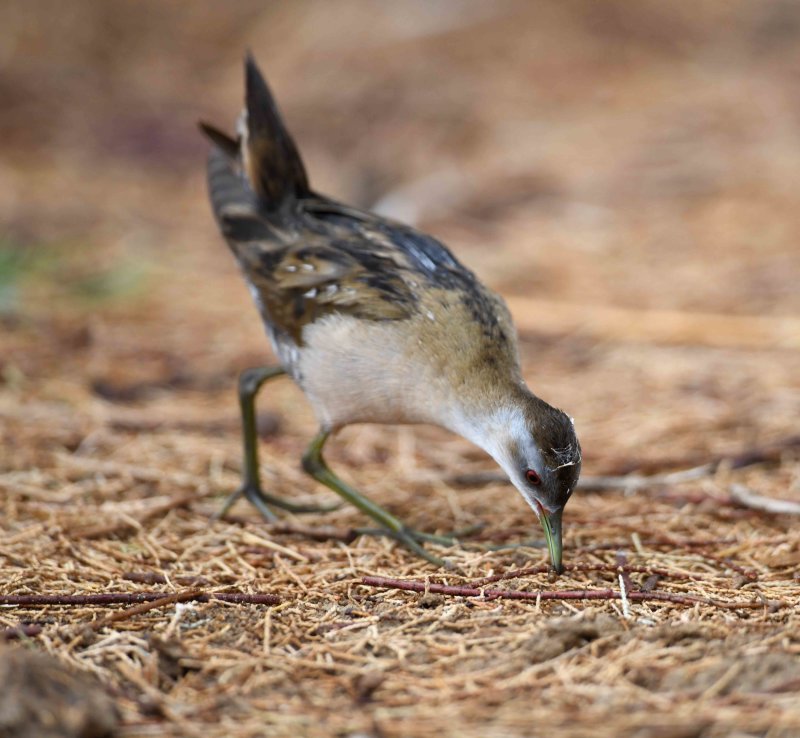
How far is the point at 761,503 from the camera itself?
4117 mm

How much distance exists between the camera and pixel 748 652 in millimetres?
2707

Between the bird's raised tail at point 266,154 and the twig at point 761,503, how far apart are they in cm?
227

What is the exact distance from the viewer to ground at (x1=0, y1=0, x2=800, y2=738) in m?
2.72

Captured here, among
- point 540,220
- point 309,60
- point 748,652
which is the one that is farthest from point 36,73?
point 748,652

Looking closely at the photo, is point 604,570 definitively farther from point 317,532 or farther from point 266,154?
point 266,154

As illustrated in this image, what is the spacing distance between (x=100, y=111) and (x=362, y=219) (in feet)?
23.3

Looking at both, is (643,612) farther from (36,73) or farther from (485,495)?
(36,73)

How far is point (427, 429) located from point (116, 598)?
269 cm

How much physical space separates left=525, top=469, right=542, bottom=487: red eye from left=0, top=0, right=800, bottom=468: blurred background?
147 cm

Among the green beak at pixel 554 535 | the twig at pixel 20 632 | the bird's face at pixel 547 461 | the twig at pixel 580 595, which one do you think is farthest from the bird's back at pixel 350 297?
the twig at pixel 20 632

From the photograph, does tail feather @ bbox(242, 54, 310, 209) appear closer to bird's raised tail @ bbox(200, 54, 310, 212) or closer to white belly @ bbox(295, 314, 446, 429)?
bird's raised tail @ bbox(200, 54, 310, 212)

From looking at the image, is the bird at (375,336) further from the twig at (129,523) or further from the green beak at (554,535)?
the twig at (129,523)

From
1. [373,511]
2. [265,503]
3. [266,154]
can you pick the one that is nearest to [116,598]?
[373,511]

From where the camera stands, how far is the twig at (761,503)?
A: 4.04 metres
